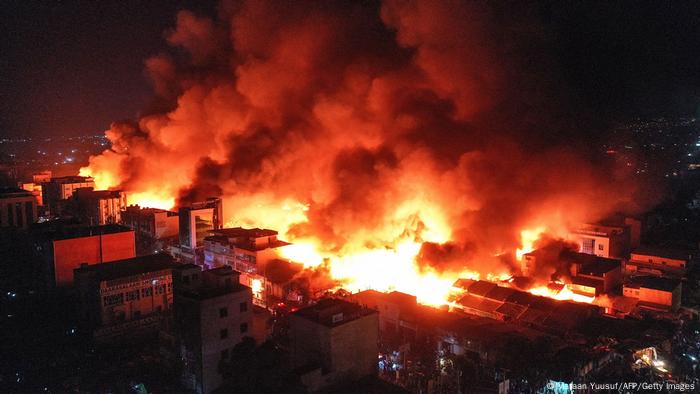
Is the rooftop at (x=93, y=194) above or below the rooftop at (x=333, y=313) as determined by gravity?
above

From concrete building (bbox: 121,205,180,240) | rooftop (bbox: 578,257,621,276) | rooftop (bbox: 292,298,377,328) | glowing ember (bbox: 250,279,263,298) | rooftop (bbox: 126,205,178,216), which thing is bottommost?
glowing ember (bbox: 250,279,263,298)

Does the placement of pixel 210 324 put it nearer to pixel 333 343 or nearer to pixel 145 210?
pixel 333 343

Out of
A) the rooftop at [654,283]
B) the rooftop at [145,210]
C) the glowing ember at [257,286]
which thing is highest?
the rooftop at [145,210]

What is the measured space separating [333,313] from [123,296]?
6288 millimetres

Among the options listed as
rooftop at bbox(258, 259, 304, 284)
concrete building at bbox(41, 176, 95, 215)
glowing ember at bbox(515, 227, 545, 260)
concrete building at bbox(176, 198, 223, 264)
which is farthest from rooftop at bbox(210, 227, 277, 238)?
concrete building at bbox(41, 176, 95, 215)

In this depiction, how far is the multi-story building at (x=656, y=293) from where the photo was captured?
15469mm

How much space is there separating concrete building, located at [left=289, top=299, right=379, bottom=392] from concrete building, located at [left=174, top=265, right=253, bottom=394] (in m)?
1.12

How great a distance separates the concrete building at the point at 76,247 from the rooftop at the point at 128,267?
2023 millimetres

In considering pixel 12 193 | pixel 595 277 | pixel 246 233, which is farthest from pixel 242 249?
pixel 12 193

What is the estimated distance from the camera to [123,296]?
Result: 1412 centimetres

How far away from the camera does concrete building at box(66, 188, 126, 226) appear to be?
2556 centimetres

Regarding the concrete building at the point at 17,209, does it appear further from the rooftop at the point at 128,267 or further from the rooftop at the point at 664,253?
the rooftop at the point at 664,253

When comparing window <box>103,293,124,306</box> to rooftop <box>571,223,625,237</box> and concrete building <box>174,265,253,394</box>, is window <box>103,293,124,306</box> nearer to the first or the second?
concrete building <box>174,265,253,394</box>

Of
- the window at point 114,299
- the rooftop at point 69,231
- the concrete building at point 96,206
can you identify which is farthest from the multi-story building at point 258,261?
the concrete building at point 96,206
